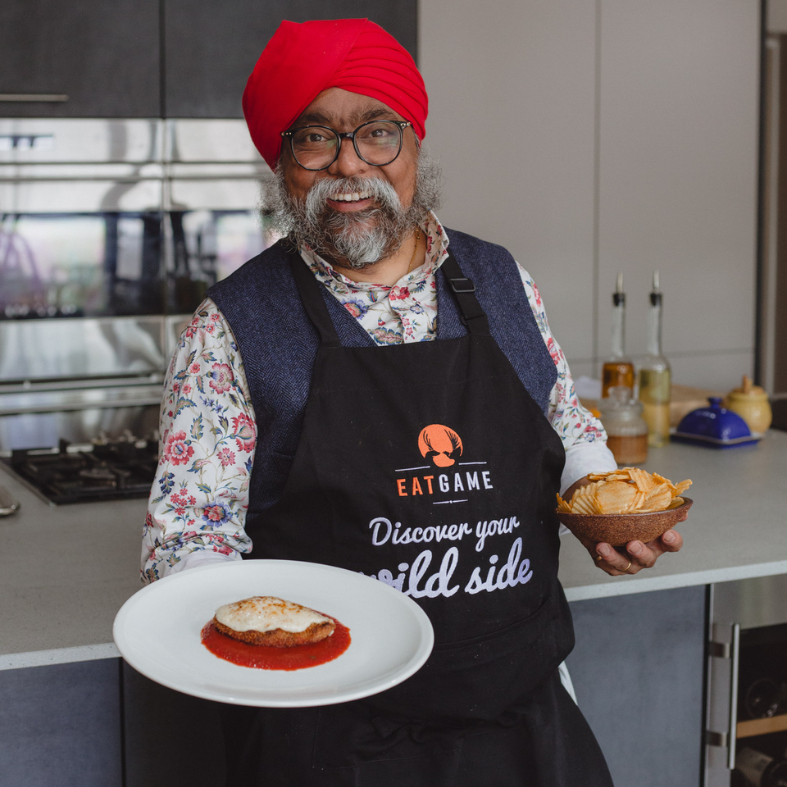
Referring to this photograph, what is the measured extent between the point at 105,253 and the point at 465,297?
1859 millimetres

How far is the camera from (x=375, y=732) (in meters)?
0.97

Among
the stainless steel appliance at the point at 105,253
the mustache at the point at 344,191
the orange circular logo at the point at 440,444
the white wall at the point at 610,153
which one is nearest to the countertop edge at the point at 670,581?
the orange circular logo at the point at 440,444

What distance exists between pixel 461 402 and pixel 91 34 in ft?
6.71

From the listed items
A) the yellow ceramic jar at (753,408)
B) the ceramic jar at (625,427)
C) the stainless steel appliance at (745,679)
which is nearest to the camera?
the stainless steel appliance at (745,679)

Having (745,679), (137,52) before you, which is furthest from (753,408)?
(137,52)

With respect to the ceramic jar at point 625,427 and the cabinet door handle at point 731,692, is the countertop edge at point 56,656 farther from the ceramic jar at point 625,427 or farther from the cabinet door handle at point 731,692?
the ceramic jar at point 625,427

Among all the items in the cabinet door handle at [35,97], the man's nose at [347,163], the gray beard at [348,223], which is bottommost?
the gray beard at [348,223]

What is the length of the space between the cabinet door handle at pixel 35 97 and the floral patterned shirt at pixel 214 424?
1752 mm

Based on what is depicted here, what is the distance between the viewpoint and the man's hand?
3.09ft

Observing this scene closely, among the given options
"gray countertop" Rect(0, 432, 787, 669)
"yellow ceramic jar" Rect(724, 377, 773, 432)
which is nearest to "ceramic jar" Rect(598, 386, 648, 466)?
"gray countertop" Rect(0, 432, 787, 669)

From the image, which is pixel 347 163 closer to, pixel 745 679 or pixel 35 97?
pixel 745 679

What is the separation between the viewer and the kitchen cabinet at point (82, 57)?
2.47 m

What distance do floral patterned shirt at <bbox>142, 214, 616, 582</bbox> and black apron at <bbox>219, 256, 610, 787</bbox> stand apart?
6 cm

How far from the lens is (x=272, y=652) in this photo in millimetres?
782
